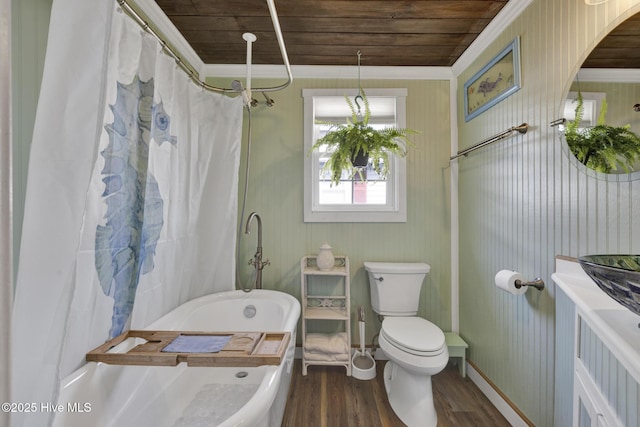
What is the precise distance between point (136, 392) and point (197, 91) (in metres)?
1.65

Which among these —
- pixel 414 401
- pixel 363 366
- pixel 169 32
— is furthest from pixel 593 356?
pixel 169 32

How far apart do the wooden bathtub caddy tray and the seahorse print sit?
155mm

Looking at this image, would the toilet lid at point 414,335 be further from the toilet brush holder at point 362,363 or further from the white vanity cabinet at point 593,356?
the white vanity cabinet at point 593,356

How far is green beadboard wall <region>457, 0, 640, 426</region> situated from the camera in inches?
40.8

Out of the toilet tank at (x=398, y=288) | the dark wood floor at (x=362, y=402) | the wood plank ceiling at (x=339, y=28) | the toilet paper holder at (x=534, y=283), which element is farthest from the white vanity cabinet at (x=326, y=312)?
the wood plank ceiling at (x=339, y=28)

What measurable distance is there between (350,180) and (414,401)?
151 centimetres

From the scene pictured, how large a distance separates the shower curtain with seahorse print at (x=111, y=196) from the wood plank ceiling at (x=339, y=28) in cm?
38

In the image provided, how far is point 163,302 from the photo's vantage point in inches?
57.6

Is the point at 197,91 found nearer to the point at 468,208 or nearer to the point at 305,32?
the point at 305,32

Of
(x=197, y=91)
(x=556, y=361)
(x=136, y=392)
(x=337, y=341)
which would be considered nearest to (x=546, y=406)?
(x=556, y=361)

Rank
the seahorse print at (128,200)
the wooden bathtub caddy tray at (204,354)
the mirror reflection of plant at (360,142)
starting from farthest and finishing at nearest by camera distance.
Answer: the mirror reflection of plant at (360,142) → the seahorse print at (128,200) → the wooden bathtub caddy tray at (204,354)

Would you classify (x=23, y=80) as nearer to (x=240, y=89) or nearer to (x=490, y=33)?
(x=240, y=89)

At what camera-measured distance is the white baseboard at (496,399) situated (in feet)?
4.71

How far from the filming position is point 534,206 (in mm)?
1340
